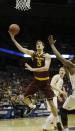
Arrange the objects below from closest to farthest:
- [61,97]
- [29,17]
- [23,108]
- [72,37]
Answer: [61,97], [23,108], [29,17], [72,37]

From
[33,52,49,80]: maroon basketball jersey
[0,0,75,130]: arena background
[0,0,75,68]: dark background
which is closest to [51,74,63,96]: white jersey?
[33,52,49,80]: maroon basketball jersey

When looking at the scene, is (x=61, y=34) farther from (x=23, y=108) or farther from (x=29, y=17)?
(x=23, y=108)

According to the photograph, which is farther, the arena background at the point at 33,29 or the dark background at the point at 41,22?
the arena background at the point at 33,29

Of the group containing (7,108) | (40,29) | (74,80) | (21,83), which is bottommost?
(21,83)

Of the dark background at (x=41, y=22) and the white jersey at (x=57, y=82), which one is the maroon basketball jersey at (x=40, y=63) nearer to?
the white jersey at (x=57, y=82)

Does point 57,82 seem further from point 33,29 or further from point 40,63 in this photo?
point 33,29

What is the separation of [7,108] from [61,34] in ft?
37.4

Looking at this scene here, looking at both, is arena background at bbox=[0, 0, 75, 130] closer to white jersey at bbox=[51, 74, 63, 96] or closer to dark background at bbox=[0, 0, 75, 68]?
dark background at bbox=[0, 0, 75, 68]

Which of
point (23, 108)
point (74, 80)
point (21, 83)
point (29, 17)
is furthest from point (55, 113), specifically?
point (21, 83)

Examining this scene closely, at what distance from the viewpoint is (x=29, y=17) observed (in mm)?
23906

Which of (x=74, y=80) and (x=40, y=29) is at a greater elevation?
(x=74, y=80)

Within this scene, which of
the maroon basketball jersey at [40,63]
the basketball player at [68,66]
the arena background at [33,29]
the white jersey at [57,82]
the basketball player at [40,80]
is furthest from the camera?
the arena background at [33,29]

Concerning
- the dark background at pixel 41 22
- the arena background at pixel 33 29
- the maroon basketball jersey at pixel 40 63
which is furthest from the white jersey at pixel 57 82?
the dark background at pixel 41 22

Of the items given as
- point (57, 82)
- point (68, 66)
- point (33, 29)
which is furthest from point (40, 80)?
point (33, 29)
